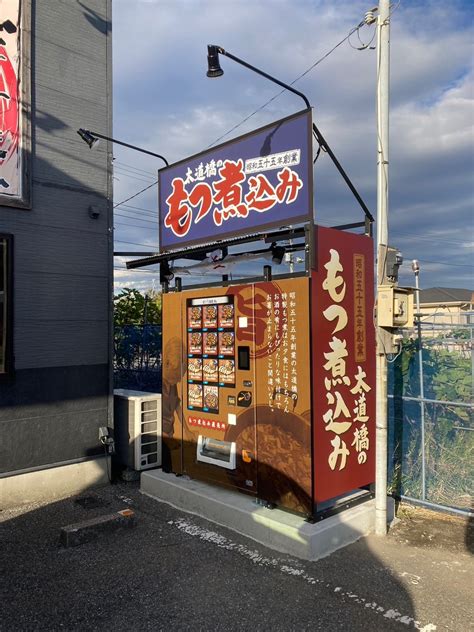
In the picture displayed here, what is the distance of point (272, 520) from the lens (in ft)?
18.4

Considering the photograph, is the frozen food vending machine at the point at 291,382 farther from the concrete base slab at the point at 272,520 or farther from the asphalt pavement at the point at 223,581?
the asphalt pavement at the point at 223,581

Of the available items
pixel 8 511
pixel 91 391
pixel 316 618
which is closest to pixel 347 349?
pixel 316 618

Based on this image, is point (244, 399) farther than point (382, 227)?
Yes

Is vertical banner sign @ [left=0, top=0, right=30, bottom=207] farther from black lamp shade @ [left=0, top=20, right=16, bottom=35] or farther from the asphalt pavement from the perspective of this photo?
the asphalt pavement

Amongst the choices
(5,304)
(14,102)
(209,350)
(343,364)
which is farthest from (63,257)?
(343,364)

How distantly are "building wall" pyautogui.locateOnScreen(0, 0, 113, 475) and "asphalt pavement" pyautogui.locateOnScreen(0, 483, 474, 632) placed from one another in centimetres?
157

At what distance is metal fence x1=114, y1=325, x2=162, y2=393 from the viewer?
10.9 metres

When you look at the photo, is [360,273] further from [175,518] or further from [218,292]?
[175,518]

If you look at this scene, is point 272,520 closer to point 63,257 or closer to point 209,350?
point 209,350

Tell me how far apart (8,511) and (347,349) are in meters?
5.13

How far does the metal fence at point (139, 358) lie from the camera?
10.9m

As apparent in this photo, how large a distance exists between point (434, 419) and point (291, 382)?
236 cm

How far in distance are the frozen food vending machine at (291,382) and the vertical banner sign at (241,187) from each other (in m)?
0.63

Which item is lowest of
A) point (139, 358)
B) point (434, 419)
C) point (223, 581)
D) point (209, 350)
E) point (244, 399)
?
point (223, 581)
